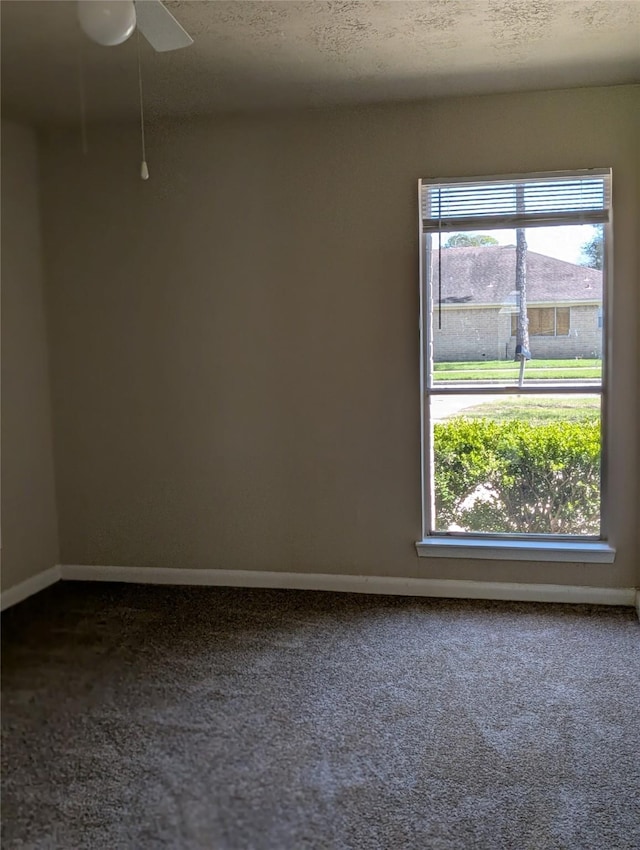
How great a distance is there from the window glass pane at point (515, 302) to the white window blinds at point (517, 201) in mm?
46

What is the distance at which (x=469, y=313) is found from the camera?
10.2 ft

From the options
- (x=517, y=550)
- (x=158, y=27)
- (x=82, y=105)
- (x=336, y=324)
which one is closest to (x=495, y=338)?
(x=336, y=324)

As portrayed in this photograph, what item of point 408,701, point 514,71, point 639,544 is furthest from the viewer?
point 639,544

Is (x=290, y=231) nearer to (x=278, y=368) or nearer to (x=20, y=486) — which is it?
(x=278, y=368)

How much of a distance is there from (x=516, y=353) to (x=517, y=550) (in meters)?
0.89

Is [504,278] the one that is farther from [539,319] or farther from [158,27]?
[158,27]

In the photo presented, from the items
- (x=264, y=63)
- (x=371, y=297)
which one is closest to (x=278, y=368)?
(x=371, y=297)

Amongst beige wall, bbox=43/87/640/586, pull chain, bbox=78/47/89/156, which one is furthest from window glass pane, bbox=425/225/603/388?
pull chain, bbox=78/47/89/156

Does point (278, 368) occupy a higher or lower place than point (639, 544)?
higher

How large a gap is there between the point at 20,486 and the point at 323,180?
2512 mm

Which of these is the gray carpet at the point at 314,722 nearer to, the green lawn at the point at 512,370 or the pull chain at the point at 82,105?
the pull chain at the point at 82,105

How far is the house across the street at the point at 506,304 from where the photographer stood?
294 cm

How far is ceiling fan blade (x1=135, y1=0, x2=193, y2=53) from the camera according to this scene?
4.33 ft

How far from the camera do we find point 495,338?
3.06 m
